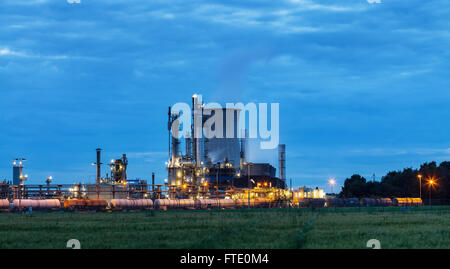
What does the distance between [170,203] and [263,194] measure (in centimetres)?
2986

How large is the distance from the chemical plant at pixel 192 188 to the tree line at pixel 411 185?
37.6ft

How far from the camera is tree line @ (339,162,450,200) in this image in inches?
5167

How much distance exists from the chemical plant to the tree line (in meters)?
11.5

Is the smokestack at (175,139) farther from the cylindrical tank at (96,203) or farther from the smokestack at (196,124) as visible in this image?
the cylindrical tank at (96,203)

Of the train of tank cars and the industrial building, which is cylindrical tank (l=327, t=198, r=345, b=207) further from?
the industrial building

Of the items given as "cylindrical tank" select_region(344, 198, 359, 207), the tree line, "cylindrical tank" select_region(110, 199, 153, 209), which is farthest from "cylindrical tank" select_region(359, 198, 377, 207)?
"cylindrical tank" select_region(110, 199, 153, 209)

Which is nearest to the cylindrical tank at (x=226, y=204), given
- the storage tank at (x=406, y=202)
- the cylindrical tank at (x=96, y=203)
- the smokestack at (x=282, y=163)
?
the cylindrical tank at (x=96, y=203)

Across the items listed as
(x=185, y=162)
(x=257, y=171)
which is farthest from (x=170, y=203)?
(x=257, y=171)

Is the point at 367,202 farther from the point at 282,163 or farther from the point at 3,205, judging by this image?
the point at 282,163

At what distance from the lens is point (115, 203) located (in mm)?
79000

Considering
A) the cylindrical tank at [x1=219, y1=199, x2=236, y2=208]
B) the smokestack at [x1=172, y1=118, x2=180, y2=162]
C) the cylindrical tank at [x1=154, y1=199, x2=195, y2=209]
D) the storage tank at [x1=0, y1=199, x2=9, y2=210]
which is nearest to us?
the storage tank at [x1=0, y1=199, x2=9, y2=210]

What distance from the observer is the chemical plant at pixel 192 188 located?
83325mm
